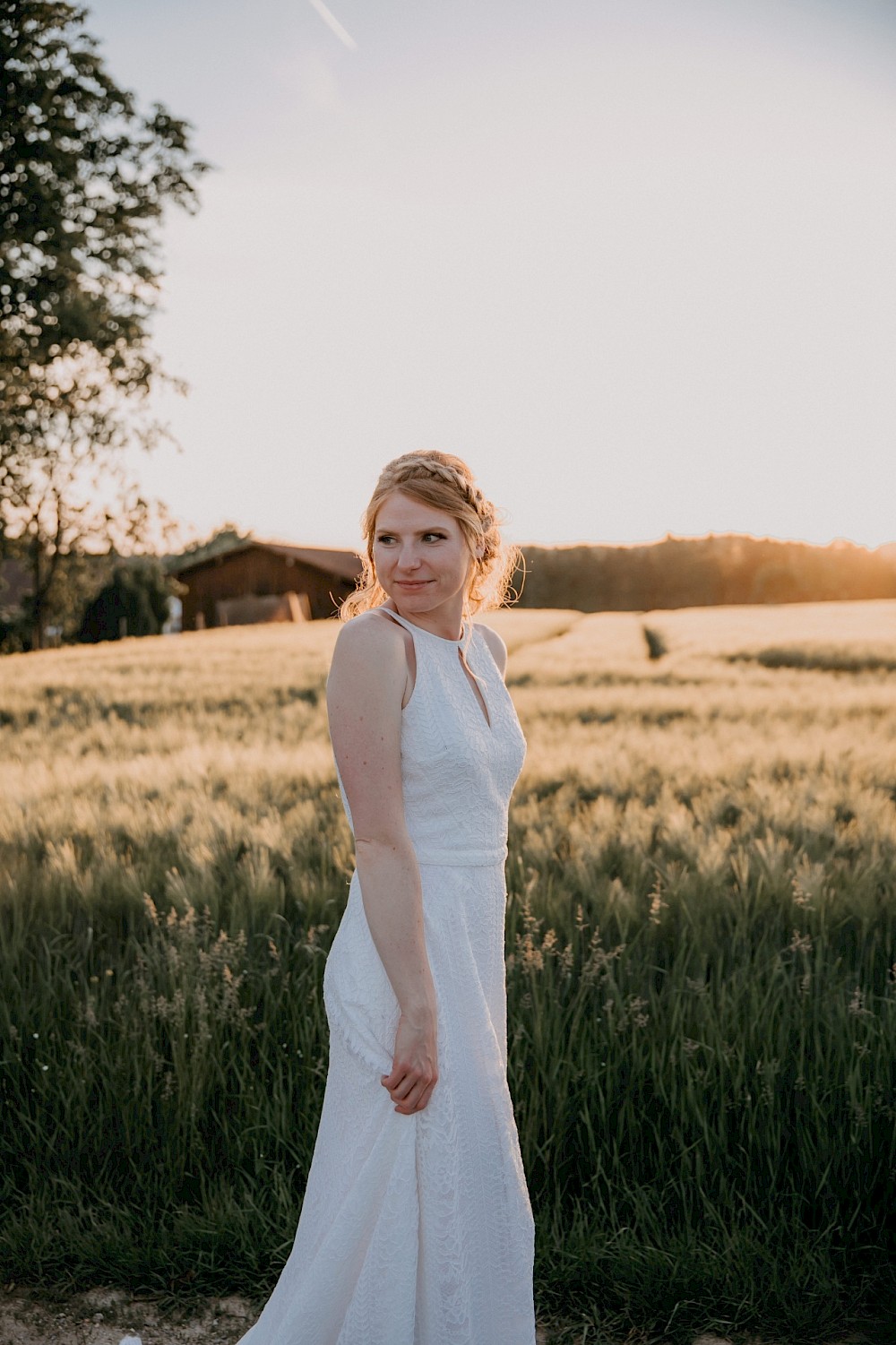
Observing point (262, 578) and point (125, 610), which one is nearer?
point (125, 610)

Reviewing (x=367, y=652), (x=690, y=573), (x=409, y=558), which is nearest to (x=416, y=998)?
(x=367, y=652)

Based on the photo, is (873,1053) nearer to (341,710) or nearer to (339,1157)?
(339,1157)

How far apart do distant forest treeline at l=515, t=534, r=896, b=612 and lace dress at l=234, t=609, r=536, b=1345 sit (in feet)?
177

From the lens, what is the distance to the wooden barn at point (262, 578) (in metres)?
47.3

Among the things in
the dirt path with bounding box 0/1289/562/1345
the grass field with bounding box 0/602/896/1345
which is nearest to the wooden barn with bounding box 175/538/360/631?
the grass field with bounding box 0/602/896/1345

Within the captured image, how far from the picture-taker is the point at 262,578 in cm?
4769

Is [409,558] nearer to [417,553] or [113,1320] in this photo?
[417,553]

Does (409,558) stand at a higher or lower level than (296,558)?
lower

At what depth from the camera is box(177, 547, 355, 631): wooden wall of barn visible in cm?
4753

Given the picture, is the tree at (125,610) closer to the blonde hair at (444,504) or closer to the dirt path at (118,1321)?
the dirt path at (118,1321)

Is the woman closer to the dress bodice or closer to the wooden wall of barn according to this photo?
the dress bodice

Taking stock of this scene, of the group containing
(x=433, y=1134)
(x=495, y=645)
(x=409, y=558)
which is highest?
(x=409, y=558)

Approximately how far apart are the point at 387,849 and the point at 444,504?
62cm

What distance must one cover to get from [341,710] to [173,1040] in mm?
1742
